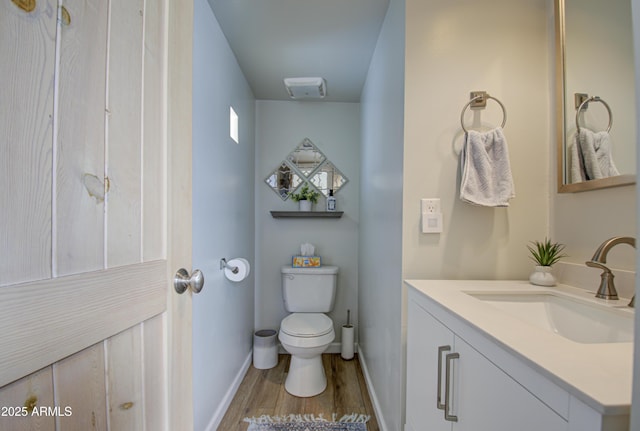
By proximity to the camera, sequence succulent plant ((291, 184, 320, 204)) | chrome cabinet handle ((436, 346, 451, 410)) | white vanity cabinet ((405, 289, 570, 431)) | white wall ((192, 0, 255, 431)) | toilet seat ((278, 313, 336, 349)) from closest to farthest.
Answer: white vanity cabinet ((405, 289, 570, 431)) → chrome cabinet handle ((436, 346, 451, 410)) → white wall ((192, 0, 255, 431)) → toilet seat ((278, 313, 336, 349)) → succulent plant ((291, 184, 320, 204))

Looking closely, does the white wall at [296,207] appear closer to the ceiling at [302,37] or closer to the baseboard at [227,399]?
the ceiling at [302,37]

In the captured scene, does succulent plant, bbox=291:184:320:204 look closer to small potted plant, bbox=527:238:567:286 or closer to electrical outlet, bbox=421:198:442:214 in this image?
electrical outlet, bbox=421:198:442:214

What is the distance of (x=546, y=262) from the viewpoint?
3.81ft

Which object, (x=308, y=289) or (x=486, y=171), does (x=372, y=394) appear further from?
(x=486, y=171)

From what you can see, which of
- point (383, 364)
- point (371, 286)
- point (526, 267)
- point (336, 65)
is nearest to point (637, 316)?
point (526, 267)

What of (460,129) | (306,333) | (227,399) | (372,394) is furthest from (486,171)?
(227,399)

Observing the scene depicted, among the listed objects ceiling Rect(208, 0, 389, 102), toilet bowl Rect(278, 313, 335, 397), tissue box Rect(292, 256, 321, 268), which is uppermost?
ceiling Rect(208, 0, 389, 102)

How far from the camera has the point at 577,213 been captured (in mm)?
1138

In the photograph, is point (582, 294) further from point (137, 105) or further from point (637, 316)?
point (137, 105)

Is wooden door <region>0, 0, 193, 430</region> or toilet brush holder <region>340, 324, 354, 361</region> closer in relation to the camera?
wooden door <region>0, 0, 193, 430</region>

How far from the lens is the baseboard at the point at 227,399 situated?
1.58m

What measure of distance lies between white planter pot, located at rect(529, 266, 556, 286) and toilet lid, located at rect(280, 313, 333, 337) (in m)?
1.27

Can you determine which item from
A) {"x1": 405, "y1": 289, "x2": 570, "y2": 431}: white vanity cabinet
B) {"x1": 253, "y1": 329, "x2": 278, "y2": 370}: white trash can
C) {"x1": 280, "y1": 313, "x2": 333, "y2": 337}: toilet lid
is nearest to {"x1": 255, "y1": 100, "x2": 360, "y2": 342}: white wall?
{"x1": 253, "y1": 329, "x2": 278, "y2": 370}: white trash can

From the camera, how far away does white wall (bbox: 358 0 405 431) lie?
1328 millimetres
